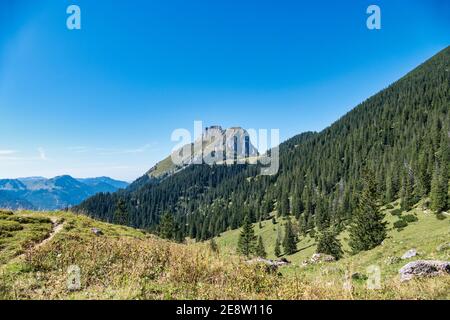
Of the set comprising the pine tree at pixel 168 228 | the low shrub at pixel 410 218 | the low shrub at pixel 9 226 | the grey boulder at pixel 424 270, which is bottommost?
the pine tree at pixel 168 228

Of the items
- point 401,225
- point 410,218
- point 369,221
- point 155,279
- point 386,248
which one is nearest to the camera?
point 155,279

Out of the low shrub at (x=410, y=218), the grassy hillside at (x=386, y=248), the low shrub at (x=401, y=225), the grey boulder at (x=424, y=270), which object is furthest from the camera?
the low shrub at (x=410, y=218)

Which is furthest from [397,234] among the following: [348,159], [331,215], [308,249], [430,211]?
[348,159]

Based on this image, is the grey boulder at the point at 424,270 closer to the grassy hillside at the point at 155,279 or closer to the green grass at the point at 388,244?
the grassy hillside at the point at 155,279

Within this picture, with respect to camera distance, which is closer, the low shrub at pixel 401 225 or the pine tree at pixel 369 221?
the pine tree at pixel 369 221

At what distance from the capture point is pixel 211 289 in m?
8.25

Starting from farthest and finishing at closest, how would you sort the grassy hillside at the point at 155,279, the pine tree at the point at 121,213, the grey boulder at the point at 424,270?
the pine tree at the point at 121,213
the grey boulder at the point at 424,270
the grassy hillside at the point at 155,279

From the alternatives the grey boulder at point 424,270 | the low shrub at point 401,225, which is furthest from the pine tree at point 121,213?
the grey boulder at point 424,270

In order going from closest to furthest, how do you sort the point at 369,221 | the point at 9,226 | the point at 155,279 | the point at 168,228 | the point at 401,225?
the point at 155,279, the point at 9,226, the point at 369,221, the point at 401,225, the point at 168,228

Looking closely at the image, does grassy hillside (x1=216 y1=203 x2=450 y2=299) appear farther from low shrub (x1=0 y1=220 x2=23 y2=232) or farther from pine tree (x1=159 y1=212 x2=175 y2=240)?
pine tree (x1=159 y1=212 x2=175 y2=240)

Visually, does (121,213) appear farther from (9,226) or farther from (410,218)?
(410,218)

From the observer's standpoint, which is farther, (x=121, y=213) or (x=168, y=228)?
(x=121, y=213)

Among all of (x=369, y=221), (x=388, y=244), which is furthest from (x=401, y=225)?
(x=388, y=244)

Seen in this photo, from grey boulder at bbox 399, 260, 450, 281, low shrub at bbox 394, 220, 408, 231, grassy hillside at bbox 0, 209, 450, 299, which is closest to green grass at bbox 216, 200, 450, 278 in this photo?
low shrub at bbox 394, 220, 408, 231
